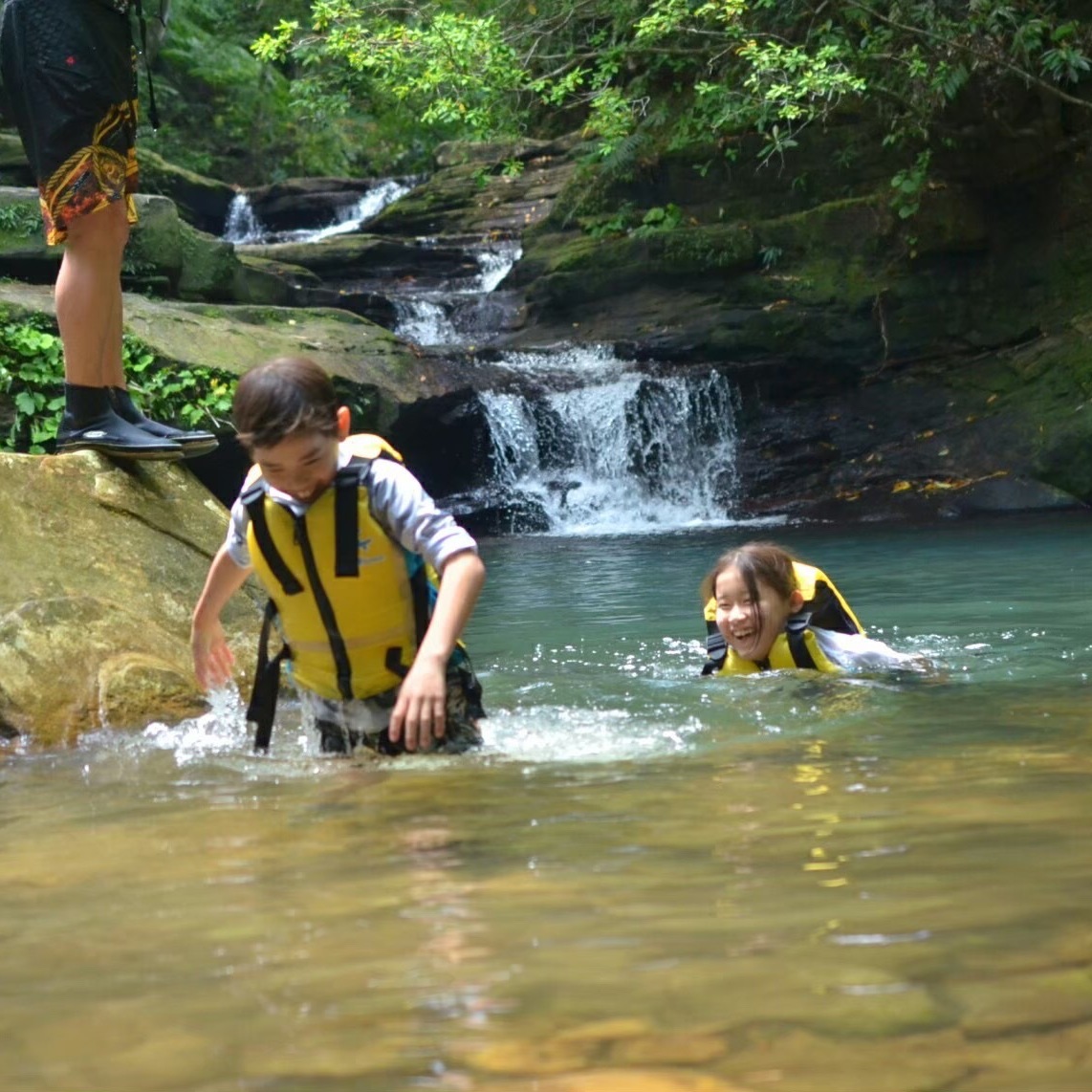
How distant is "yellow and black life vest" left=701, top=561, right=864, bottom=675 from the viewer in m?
6.06

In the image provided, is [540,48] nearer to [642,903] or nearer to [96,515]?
[96,515]

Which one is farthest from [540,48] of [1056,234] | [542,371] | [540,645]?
[540,645]

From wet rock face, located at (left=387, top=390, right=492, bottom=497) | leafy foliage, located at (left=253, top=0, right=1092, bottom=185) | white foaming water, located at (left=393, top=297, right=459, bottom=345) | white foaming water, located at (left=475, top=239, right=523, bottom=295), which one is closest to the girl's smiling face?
leafy foliage, located at (left=253, top=0, right=1092, bottom=185)

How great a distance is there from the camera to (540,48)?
15672 mm

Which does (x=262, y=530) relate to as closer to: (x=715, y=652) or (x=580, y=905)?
(x=580, y=905)

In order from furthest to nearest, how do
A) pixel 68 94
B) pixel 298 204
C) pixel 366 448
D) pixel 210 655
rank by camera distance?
1. pixel 298 204
2. pixel 68 94
3. pixel 210 655
4. pixel 366 448

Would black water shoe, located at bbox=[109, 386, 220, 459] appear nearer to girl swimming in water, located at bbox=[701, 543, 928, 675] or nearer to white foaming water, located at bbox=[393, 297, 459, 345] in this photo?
girl swimming in water, located at bbox=[701, 543, 928, 675]

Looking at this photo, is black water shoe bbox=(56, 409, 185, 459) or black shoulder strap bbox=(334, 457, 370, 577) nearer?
black shoulder strap bbox=(334, 457, 370, 577)

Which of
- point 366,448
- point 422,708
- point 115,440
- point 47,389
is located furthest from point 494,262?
point 422,708

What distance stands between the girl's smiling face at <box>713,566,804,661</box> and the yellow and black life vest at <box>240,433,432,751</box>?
1.96m

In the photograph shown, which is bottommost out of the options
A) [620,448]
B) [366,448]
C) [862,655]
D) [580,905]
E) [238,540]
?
[580,905]

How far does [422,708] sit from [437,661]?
0.14 meters

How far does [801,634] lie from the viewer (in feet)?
19.9

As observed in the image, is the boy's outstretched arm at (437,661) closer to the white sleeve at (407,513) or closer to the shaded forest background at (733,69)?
the white sleeve at (407,513)
